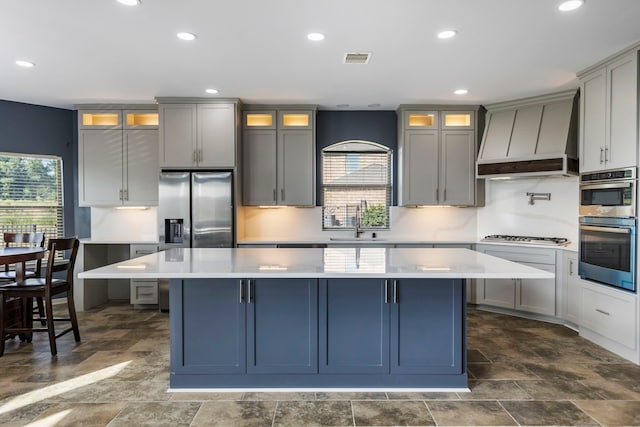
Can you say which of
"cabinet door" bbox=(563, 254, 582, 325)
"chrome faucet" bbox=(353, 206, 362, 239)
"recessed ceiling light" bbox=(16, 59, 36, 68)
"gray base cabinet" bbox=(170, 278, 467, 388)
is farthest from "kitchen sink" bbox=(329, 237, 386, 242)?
"recessed ceiling light" bbox=(16, 59, 36, 68)

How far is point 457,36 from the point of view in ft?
9.80

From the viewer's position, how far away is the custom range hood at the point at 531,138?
421cm

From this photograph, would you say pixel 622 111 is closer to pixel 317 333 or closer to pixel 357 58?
pixel 357 58

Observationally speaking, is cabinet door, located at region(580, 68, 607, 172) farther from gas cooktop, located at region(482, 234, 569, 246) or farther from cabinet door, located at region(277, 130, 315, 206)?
cabinet door, located at region(277, 130, 315, 206)

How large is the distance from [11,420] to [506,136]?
208 inches

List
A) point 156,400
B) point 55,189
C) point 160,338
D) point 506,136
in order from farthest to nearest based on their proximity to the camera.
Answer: point 55,189 → point 506,136 → point 160,338 → point 156,400

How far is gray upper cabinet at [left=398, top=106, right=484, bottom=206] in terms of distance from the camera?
4945 millimetres

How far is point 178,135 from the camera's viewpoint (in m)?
4.73

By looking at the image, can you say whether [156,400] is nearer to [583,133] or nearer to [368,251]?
[368,251]

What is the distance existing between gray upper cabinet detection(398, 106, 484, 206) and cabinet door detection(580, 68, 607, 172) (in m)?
1.36

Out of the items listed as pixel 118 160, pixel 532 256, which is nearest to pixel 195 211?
pixel 118 160

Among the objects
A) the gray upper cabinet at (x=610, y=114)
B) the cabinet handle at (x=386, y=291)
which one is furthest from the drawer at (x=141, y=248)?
the gray upper cabinet at (x=610, y=114)

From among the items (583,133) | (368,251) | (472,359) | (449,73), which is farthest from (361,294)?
(583,133)

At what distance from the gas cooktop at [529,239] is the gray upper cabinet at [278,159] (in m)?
2.38
